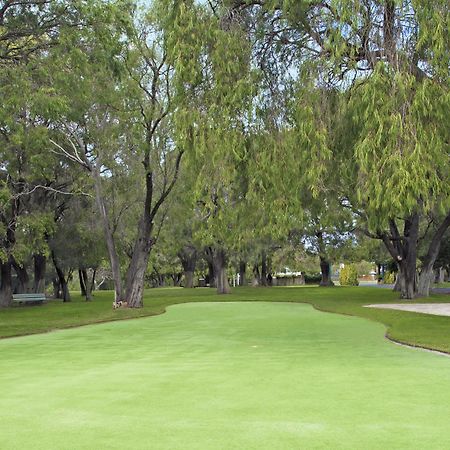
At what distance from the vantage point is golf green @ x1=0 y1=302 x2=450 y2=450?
4227 millimetres

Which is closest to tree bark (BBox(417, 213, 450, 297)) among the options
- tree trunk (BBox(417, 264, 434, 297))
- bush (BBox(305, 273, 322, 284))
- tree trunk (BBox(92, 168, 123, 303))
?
tree trunk (BBox(417, 264, 434, 297))

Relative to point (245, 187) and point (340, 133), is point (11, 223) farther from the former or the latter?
point (340, 133)

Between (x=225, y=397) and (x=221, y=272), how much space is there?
39.0 meters

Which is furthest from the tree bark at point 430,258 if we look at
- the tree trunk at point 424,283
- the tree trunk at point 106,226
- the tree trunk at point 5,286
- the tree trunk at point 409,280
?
the tree trunk at point 5,286

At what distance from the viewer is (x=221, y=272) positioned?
44.6 metres

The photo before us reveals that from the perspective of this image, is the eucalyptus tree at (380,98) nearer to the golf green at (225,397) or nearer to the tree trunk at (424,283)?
the golf green at (225,397)

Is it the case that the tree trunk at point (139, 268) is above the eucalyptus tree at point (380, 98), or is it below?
below

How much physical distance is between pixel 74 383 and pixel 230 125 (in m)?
5.82

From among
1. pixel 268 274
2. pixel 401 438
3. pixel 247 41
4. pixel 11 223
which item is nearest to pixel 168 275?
pixel 268 274

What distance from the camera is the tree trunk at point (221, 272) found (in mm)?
43781

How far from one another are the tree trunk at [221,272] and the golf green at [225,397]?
32828 mm

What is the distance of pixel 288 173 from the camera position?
10.2 metres

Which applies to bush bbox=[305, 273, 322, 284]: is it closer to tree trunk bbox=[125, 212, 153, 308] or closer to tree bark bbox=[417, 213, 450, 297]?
tree bark bbox=[417, 213, 450, 297]

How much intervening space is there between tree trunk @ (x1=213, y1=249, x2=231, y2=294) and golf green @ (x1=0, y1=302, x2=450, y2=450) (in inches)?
1292
